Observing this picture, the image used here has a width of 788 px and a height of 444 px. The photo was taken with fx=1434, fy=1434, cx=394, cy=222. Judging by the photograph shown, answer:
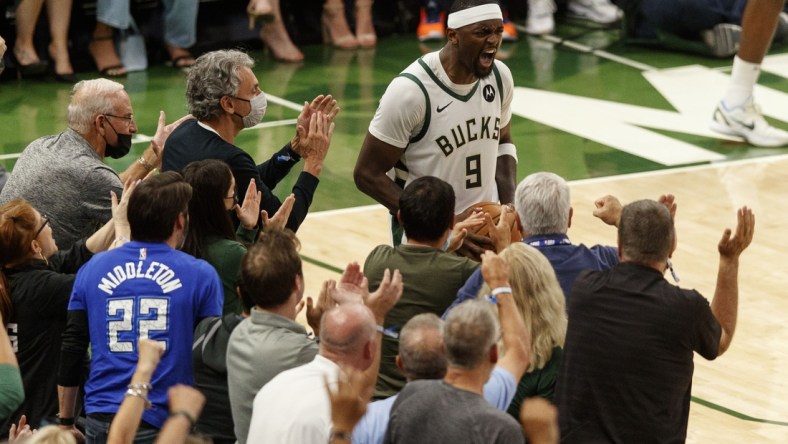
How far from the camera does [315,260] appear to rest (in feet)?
27.2

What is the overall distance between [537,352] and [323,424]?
3.49 feet

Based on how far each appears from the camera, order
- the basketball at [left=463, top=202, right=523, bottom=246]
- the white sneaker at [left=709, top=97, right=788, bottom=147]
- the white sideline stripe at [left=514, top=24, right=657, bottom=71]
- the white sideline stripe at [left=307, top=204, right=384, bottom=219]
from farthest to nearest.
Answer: the white sideline stripe at [left=514, top=24, right=657, bottom=71] → the white sneaker at [left=709, top=97, right=788, bottom=147] → the white sideline stripe at [left=307, top=204, right=384, bottom=219] → the basketball at [left=463, top=202, right=523, bottom=246]

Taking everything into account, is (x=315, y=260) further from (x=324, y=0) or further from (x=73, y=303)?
(x=324, y=0)

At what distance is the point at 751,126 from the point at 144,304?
22.4 feet

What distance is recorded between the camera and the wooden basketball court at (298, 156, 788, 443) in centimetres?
652

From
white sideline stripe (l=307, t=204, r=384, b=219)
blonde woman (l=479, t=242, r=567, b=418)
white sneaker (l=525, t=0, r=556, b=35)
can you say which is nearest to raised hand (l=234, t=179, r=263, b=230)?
blonde woman (l=479, t=242, r=567, b=418)

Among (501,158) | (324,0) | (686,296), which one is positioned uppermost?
(686,296)

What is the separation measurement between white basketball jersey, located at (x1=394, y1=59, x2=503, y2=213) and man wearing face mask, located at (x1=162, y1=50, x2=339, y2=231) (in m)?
0.42

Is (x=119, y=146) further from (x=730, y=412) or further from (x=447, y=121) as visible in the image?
(x=730, y=412)

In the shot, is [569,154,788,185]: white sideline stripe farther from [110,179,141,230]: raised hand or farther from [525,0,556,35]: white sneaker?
[110,179,141,230]: raised hand

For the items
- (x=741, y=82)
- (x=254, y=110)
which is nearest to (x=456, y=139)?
(x=254, y=110)

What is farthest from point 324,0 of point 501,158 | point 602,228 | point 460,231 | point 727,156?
point 460,231

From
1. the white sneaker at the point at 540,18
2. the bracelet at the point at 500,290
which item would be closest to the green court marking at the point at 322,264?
the bracelet at the point at 500,290

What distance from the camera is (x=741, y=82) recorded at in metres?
10.4
